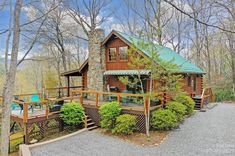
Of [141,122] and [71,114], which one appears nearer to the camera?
[141,122]

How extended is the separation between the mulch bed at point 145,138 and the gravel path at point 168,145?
28 centimetres

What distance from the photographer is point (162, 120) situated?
9414mm

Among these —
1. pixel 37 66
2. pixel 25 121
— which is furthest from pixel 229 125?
pixel 37 66

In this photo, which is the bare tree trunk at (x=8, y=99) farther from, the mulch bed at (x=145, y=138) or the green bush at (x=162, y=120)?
the green bush at (x=162, y=120)

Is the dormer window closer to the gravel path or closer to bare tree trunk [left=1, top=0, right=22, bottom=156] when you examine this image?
the gravel path

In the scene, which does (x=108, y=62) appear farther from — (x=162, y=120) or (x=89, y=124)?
(x=162, y=120)

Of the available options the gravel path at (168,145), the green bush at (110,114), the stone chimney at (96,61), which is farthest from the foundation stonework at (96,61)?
the gravel path at (168,145)

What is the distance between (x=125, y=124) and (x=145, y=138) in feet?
3.49

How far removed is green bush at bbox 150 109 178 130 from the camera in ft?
30.8

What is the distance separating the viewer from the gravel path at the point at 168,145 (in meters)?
7.21

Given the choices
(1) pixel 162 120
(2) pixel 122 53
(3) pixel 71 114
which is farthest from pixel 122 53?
(1) pixel 162 120

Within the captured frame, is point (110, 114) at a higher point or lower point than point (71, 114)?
higher

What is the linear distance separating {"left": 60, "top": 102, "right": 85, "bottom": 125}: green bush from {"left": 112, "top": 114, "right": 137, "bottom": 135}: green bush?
7.52ft

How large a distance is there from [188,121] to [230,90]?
11.6 m
